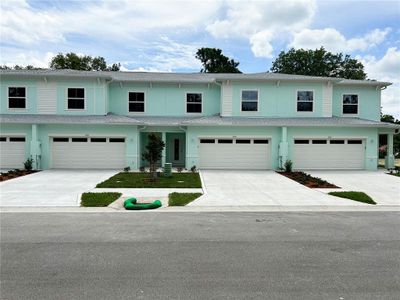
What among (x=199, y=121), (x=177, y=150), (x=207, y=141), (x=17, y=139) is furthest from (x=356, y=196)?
(x=17, y=139)

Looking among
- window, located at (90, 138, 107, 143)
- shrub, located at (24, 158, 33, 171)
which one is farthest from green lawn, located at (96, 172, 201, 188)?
shrub, located at (24, 158, 33, 171)

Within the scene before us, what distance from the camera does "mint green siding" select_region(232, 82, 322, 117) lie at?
2098 centimetres

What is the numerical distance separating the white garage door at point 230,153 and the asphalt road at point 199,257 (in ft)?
37.3

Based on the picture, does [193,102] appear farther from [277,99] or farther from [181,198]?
[181,198]

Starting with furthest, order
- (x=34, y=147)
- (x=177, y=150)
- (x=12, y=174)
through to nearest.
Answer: (x=177, y=150) → (x=34, y=147) → (x=12, y=174)

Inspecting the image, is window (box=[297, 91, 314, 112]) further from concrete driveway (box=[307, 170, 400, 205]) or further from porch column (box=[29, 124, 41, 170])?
porch column (box=[29, 124, 41, 170])

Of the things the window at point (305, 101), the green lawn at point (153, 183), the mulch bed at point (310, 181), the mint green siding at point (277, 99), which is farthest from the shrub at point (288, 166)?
the green lawn at point (153, 183)

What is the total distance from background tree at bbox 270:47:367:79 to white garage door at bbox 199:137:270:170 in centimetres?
2691

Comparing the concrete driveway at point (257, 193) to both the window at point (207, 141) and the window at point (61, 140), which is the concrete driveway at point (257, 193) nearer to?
the window at point (207, 141)

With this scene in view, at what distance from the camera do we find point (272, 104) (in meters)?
21.1

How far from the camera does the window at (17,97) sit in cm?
2070

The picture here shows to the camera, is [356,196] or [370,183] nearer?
[356,196]

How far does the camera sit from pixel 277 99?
69.2 ft

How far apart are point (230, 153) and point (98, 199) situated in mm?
10707
